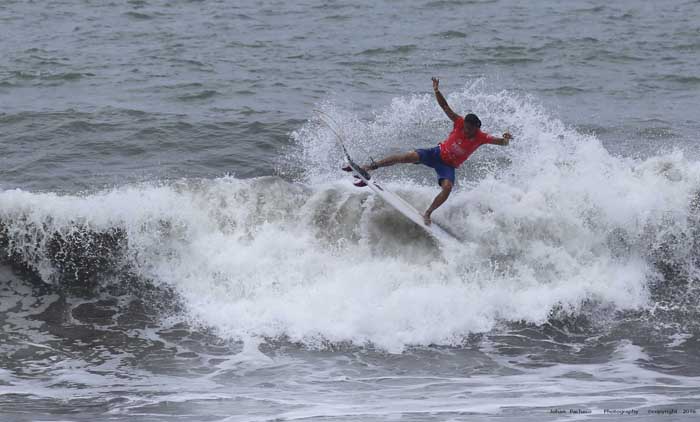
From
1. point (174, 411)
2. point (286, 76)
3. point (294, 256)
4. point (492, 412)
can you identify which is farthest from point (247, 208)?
point (286, 76)

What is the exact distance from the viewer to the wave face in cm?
995

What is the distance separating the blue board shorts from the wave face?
0.76 meters

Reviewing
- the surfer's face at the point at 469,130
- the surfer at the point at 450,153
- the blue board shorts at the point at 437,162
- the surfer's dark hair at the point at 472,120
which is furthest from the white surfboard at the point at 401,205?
the surfer's dark hair at the point at 472,120

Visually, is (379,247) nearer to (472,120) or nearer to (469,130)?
(469,130)

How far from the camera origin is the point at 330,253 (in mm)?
10938

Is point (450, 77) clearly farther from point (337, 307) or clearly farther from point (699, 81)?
point (337, 307)

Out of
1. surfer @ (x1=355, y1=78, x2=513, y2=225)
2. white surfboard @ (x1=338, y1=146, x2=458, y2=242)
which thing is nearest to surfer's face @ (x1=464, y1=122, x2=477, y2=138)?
surfer @ (x1=355, y1=78, x2=513, y2=225)

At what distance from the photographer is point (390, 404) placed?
25.5ft

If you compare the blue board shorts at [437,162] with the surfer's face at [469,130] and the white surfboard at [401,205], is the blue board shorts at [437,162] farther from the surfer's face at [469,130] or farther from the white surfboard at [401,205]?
the white surfboard at [401,205]

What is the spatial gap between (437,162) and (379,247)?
4.10 feet

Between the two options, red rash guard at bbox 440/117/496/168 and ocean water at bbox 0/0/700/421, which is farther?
red rash guard at bbox 440/117/496/168

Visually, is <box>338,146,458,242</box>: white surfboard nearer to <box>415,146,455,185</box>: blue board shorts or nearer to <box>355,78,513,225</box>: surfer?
<box>355,78,513,225</box>: surfer


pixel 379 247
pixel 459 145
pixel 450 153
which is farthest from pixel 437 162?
pixel 379 247

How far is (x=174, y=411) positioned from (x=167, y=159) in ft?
23.1
